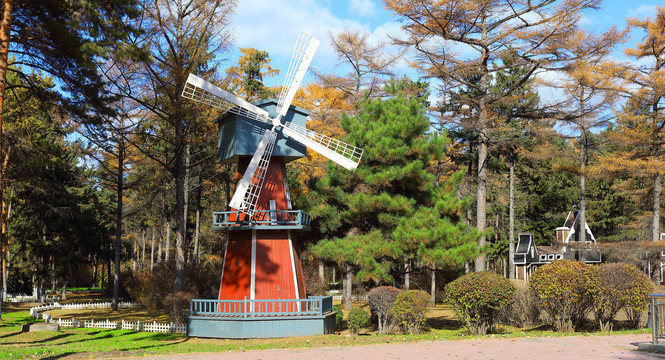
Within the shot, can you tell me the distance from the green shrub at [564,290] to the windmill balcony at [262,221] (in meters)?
8.63

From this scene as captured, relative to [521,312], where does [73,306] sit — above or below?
below

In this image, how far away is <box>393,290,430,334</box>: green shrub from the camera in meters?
18.1

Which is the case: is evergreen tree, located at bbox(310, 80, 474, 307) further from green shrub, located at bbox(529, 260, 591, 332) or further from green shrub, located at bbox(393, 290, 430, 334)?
green shrub, located at bbox(529, 260, 591, 332)

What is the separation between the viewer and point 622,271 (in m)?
16.6

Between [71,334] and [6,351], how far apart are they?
7.60 meters

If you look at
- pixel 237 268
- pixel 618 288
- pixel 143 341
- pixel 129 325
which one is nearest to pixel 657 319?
pixel 618 288

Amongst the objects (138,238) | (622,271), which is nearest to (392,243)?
(622,271)

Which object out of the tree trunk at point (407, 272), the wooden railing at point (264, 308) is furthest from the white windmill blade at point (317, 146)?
the wooden railing at point (264, 308)

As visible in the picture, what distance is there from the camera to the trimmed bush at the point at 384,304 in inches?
755

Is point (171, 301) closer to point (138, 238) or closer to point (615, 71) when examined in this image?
point (615, 71)

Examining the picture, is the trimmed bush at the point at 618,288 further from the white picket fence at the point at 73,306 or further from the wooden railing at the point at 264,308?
the white picket fence at the point at 73,306

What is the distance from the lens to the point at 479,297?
1675cm

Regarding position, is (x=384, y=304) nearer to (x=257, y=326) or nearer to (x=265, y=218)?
(x=257, y=326)

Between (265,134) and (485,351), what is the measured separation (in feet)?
40.0
